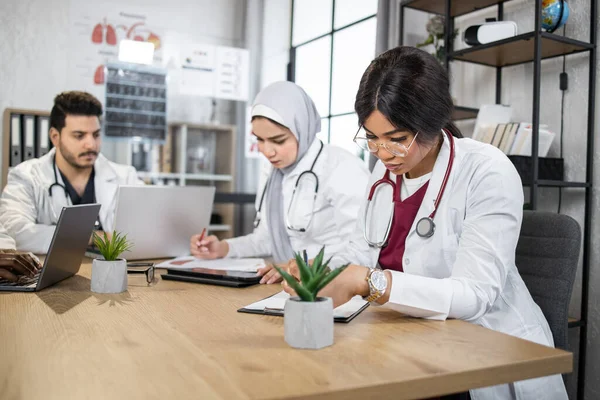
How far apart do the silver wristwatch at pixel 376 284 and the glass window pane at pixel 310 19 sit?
12.0ft

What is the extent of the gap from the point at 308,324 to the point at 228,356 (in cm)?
13

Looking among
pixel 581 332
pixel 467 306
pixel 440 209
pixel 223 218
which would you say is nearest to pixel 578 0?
pixel 581 332

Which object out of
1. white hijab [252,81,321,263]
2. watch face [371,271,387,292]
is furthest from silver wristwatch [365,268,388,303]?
white hijab [252,81,321,263]

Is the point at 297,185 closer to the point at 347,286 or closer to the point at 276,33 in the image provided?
the point at 347,286

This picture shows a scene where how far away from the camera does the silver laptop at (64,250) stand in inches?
52.2

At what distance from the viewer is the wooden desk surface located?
73 centimetres

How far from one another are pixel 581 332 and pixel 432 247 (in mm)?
1365

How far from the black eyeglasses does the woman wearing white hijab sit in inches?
14.4

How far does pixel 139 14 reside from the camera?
4828 millimetres

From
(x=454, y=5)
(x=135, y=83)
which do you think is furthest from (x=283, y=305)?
(x=135, y=83)

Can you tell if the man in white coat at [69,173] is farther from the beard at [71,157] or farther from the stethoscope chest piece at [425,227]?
the stethoscope chest piece at [425,227]

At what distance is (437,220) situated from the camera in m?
1.39

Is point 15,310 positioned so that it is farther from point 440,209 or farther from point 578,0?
point 578,0

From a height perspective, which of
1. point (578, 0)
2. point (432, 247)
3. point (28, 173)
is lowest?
point (432, 247)
